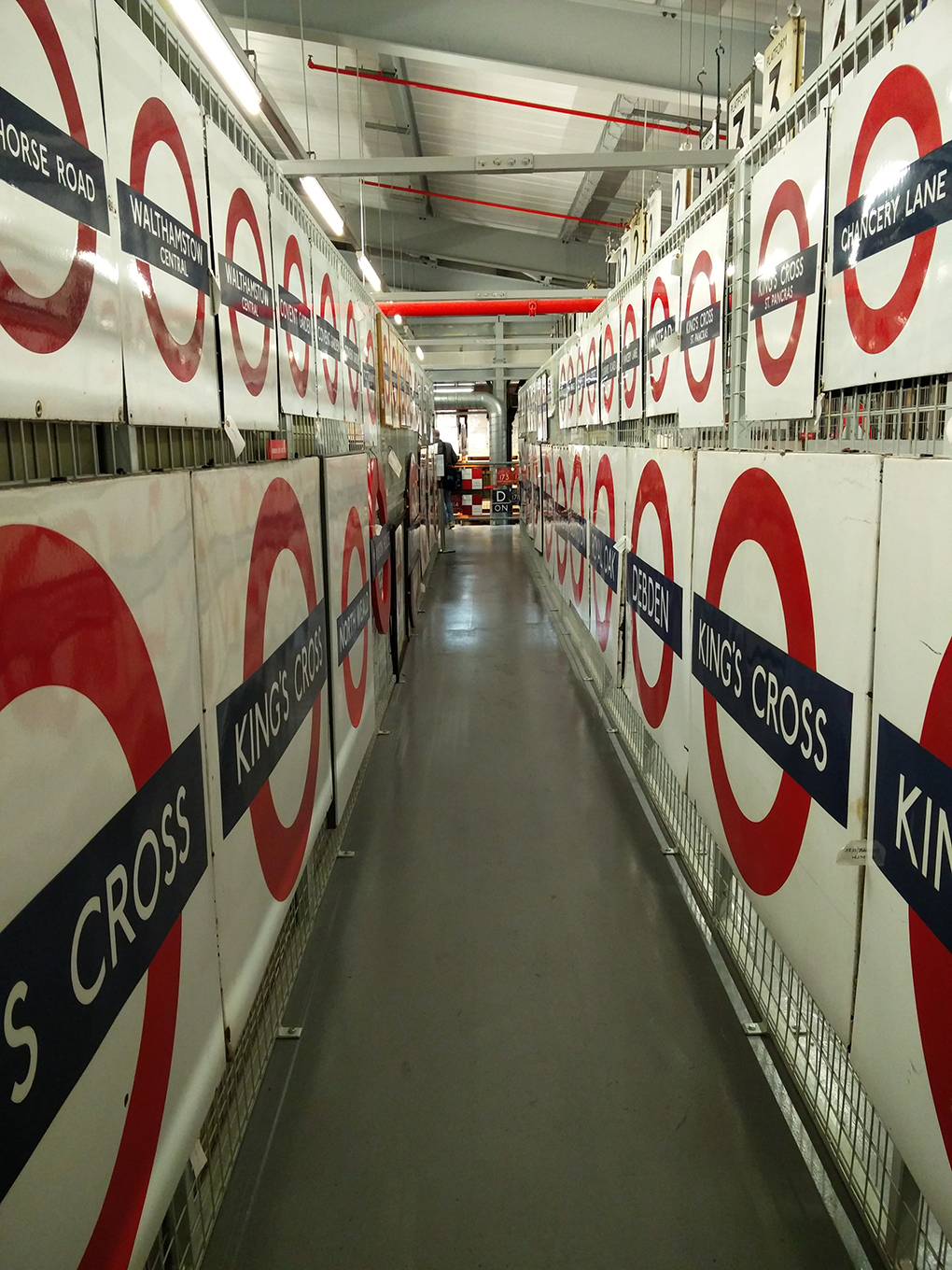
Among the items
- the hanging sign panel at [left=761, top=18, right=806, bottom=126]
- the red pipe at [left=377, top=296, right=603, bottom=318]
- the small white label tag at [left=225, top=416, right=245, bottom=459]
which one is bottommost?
the small white label tag at [left=225, top=416, right=245, bottom=459]

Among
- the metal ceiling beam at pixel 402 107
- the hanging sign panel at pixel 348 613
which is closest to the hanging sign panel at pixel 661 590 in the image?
the hanging sign panel at pixel 348 613

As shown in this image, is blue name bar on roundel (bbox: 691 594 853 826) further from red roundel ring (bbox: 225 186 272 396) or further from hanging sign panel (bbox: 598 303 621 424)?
hanging sign panel (bbox: 598 303 621 424)

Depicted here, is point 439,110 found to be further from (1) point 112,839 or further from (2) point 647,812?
(1) point 112,839

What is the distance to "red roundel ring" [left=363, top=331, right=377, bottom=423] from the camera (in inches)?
195

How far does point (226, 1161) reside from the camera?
178 centimetres

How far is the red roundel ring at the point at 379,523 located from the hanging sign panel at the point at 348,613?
336mm

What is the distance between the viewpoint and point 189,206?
1.80 m

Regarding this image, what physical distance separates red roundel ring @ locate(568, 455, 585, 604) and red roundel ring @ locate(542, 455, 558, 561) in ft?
5.71

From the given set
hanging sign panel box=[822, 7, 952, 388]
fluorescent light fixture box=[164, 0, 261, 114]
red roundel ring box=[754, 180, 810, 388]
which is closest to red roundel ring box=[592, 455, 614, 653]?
red roundel ring box=[754, 180, 810, 388]

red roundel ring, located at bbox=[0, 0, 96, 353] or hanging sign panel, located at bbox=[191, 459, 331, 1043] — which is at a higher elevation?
red roundel ring, located at bbox=[0, 0, 96, 353]

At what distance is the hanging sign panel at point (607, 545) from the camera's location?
383 centimetres

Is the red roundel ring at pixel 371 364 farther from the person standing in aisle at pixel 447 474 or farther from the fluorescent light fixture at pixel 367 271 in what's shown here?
the person standing in aisle at pixel 447 474

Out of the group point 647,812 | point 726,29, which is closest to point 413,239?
point 726,29

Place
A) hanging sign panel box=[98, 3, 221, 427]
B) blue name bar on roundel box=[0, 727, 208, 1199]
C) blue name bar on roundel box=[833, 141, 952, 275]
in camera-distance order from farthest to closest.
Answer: hanging sign panel box=[98, 3, 221, 427] → blue name bar on roundel box=[833, 141, 952, 275] → blue name bar on roundel box=[0, 727, 208, 1199]
